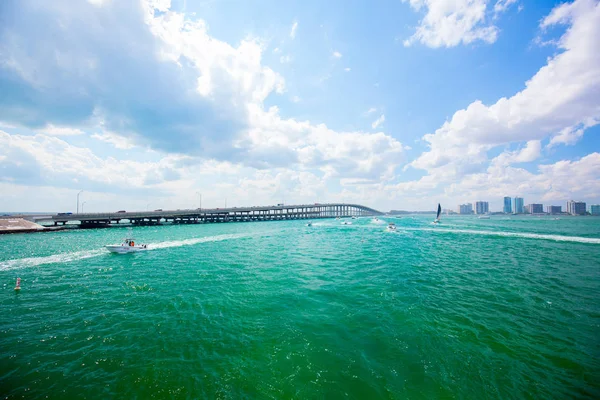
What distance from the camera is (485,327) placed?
11.0 meters

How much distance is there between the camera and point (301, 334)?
10.5 m

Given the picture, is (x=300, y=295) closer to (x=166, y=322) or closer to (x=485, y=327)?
(x=166, y=322)

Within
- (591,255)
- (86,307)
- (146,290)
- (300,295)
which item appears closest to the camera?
(86,307)

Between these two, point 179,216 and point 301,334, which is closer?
point 301,334

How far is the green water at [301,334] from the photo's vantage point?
7461 mm

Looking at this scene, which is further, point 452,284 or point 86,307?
point 452,284

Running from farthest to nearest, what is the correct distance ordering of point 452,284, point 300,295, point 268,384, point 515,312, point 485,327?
point 452,284 < point 300,295 < point 515,312 < point 485,327 < point 268,384

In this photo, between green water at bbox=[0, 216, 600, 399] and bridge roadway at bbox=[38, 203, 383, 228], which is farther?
bridge roadway at bbox=[38, 203, 383, 228]

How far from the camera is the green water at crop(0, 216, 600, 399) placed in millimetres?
7461

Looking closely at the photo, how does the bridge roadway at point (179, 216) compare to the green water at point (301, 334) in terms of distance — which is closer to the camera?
the green water at point (301, 334)

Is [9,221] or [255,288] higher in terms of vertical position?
[9,221]

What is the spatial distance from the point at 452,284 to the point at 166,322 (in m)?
20.8

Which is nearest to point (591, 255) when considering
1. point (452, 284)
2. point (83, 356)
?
point (452, 284)

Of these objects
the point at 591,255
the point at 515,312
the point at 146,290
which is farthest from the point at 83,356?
the point at 591,255
